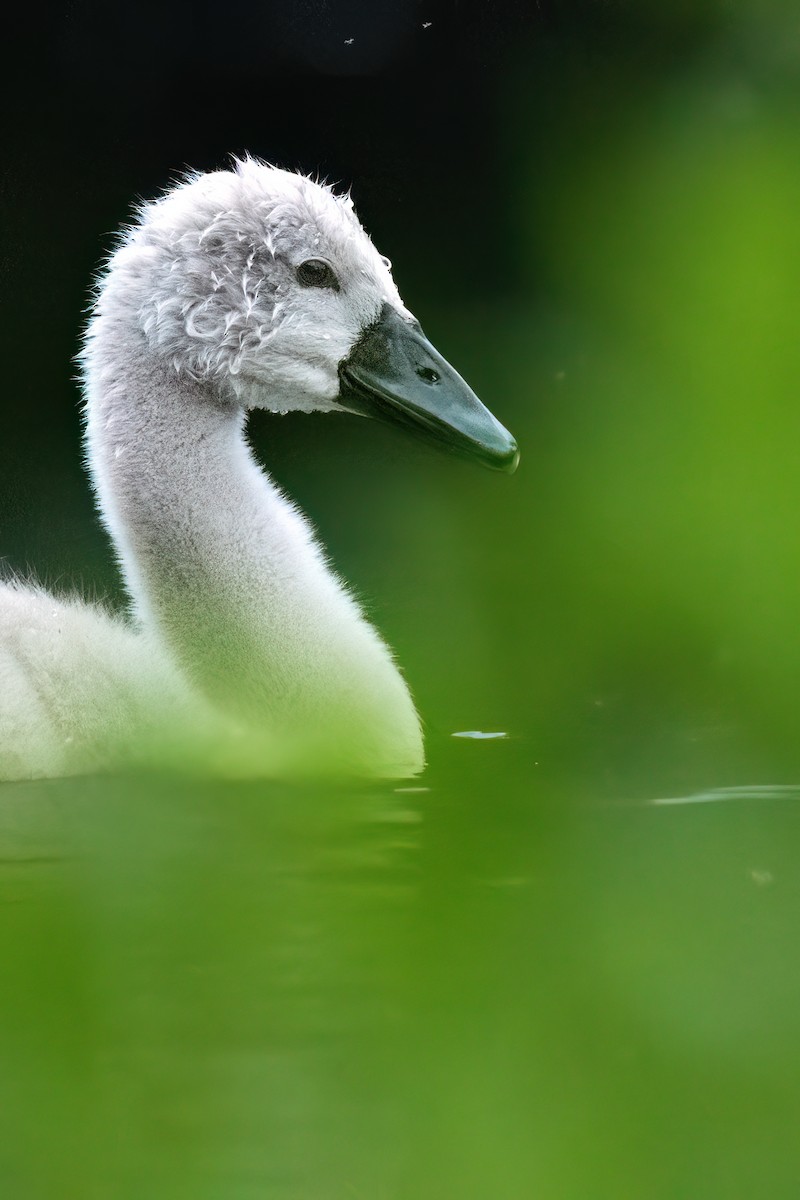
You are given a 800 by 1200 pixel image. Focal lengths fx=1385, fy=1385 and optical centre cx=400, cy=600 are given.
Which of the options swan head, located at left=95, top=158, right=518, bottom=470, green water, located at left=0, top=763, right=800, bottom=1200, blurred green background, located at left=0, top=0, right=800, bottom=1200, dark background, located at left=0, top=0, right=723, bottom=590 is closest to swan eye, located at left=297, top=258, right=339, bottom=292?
swan head, located at left=95, top=158, right=518, bottom=470

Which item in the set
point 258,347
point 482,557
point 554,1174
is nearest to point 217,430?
point 258,347

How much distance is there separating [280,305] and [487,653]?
2.57 feet

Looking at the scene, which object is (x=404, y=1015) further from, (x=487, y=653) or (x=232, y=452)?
(x=487, y=653)

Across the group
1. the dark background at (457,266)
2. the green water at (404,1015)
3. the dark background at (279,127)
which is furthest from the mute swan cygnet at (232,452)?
the green water at (404,1015)

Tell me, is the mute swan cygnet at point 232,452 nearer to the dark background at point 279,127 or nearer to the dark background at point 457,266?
the dark background at point 457,266

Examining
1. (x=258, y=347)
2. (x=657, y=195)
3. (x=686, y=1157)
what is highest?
(x=657, y=195)

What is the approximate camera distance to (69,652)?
1399 millimetres

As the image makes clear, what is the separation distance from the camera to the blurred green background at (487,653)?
1.28 ft

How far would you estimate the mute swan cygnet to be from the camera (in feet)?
4.66

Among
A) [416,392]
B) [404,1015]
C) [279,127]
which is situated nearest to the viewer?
[404,1015]

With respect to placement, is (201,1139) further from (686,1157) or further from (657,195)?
(657,195)

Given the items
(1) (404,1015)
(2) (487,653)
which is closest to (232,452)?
(2) (487,653)

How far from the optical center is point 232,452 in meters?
1.57

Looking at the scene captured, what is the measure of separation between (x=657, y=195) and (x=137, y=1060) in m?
1.73
